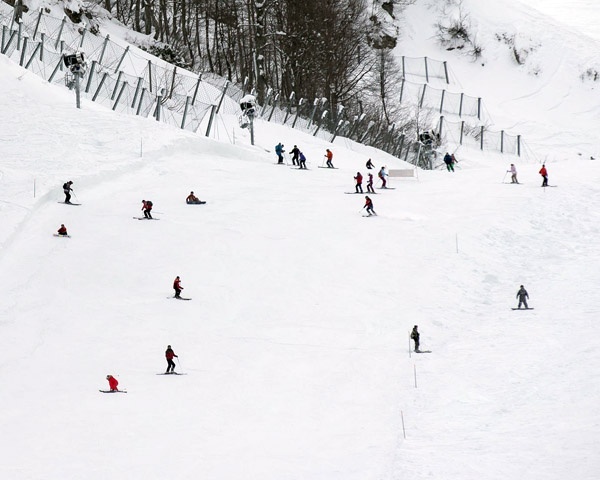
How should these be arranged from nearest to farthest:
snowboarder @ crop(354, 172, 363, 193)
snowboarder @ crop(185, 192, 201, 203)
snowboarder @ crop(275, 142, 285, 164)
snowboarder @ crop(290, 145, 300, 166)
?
1. snowboarder @ crop(185, 192, 201, 203)
2. snowboarder @ crop(354, 172, 363, 193)
3. snowboarder @ crop(290, 145, 300, 166)
4. snowboarder @ crop(275, 142, 285, 164)

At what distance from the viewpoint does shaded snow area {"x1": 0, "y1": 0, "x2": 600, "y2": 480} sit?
23297 millimetres

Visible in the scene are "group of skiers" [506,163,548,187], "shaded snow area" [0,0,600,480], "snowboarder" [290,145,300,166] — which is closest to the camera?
"shaded snow area" [0,0,600,480]

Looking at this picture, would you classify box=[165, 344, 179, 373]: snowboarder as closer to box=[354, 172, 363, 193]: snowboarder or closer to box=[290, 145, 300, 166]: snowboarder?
box=[354, 172, 363, 193]: snowboarder


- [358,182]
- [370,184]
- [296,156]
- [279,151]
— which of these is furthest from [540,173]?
[279,151]

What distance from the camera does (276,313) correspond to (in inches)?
1233

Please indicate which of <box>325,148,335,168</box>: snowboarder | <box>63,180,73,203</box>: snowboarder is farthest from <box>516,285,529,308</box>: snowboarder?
<box>325,148,335,168</box>: snowboarder

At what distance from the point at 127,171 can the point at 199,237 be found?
7710 millimetres

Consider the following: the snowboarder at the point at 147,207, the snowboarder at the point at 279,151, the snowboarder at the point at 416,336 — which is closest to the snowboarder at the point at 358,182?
the snowboarder at the point at 279,151

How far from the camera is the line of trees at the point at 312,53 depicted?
2653 inches

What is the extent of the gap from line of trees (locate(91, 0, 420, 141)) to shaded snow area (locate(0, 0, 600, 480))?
1865 cm

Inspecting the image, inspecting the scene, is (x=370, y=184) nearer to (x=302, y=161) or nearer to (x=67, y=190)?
(x=302, y=161)

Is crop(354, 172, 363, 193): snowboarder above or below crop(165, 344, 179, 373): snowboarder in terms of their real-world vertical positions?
above

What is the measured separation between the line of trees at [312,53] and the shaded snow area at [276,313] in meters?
18.7

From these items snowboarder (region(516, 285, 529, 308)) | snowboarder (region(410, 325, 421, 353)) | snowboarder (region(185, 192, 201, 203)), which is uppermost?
snowboarder (region(185, 192, 201, 203))
